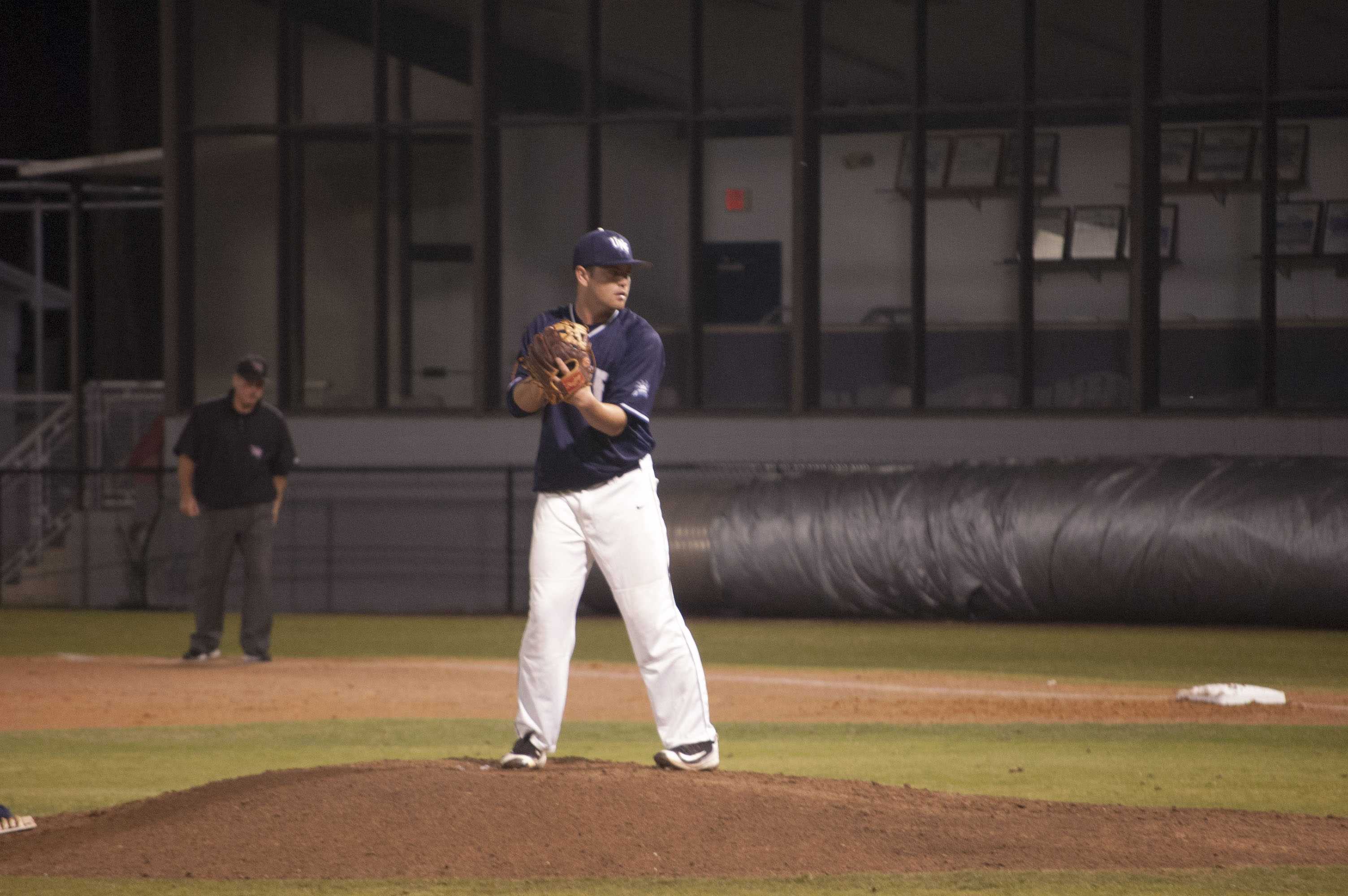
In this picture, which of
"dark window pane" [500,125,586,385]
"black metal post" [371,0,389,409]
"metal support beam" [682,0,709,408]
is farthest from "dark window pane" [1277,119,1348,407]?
"black metal post" [371,0,389,409]

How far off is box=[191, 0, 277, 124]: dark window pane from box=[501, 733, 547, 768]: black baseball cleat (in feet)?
54.1

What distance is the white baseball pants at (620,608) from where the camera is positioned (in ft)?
21.9

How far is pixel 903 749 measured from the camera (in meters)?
9.02

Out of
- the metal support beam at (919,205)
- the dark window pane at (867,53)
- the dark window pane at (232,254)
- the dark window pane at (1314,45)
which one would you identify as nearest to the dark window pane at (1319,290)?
the dark window pane at (1314,45)

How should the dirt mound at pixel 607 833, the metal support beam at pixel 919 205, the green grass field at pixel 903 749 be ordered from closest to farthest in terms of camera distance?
the green grass field at pixel 903 749 → the dirt mound at pixel 607 833 → the metal support beam at pixel 919 205

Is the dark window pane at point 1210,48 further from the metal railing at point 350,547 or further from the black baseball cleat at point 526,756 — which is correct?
the black baseball cleat at point 526,756

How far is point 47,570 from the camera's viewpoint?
21.2 m

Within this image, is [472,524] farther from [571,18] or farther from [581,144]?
[571,18]

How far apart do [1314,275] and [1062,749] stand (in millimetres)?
12156

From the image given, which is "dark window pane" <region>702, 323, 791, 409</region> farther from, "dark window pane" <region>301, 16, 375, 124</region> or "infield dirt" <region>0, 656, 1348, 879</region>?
"infield dirt" <region>0, 656, 1348, 879</region>

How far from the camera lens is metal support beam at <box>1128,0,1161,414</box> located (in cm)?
1900

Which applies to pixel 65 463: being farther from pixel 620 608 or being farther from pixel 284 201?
pixel 620 608

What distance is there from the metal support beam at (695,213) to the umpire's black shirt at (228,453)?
320 inches

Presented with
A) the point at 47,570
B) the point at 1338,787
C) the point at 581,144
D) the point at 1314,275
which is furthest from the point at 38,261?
the point at 1338,787
